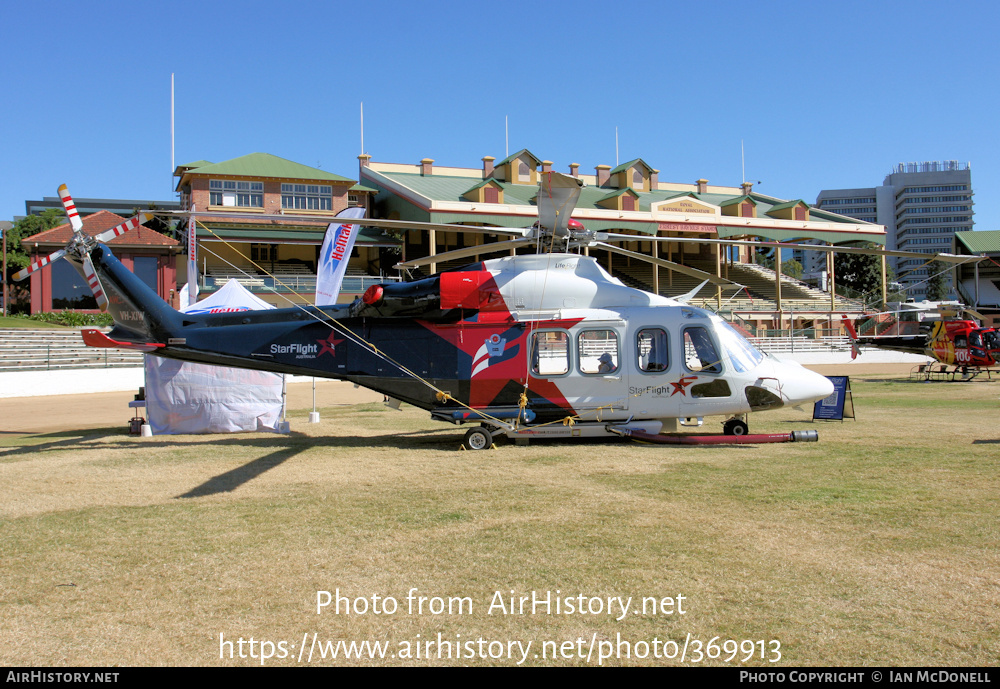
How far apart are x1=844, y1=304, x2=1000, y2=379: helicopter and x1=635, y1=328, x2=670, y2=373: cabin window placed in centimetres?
1672

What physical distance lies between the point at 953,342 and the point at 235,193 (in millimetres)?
41721

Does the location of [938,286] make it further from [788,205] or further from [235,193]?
[235,193]

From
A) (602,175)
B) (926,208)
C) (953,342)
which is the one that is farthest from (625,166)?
(926,208)

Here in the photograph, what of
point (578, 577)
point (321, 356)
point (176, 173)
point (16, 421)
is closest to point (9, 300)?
point (176, 173)

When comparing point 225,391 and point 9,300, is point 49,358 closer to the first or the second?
point 225,391

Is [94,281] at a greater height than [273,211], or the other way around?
[273,211]

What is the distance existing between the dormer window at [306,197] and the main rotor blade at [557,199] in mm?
40167

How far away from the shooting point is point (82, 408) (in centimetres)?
2056

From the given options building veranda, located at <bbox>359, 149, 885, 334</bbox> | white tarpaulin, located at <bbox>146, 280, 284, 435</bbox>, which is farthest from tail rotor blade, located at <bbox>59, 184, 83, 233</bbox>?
building veranda, located at <bbox>359, 149, 885, 334</bbox>

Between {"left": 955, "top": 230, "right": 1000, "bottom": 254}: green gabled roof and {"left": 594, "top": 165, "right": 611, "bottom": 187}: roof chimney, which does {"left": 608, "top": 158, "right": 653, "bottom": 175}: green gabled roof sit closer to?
{"left": 594, "top": 165, "right": 611, "bottom": 187}: roof chimney

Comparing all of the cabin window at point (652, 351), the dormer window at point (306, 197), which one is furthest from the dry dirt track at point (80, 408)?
the dormer window at point (306, 197)

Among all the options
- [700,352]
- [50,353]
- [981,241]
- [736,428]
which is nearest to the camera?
[700,352]

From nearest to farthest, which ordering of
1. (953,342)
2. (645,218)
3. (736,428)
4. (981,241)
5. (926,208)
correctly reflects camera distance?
(736,428) → (953,342) → (645,218) → (981,241) → (926,208)

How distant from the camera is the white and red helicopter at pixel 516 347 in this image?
1169 cm
